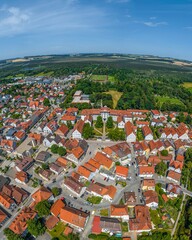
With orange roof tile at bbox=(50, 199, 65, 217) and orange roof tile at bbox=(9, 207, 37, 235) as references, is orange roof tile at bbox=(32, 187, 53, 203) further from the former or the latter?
orange roof tile at bbox=(50, 199, 65, 217)

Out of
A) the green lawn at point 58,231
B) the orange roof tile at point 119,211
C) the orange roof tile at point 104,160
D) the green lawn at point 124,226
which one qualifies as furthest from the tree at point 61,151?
the green lawn at point 124,226

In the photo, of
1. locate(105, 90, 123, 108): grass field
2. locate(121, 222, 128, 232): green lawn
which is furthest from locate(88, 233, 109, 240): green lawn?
locate(105, 90, 123, 108): grass field

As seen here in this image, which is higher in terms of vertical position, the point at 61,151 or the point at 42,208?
the point at 61,151

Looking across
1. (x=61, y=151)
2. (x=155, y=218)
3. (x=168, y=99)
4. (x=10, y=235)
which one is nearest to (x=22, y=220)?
(x=10, y=235)

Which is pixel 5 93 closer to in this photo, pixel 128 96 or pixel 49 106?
pixel 49 106

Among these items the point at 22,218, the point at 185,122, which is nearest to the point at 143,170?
the point at 22,218

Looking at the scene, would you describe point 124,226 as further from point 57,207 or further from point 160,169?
point 160,169

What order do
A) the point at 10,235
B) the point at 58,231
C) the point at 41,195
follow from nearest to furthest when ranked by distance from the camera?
the point at 10,235 < the point at 58,231 < the point at 41,195
